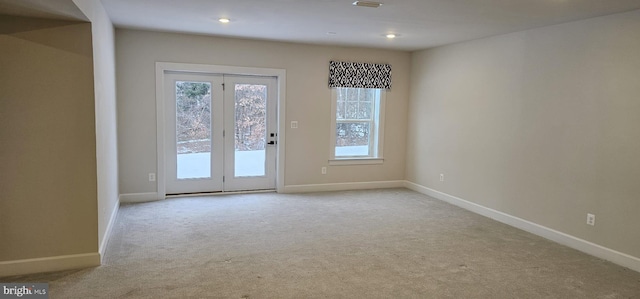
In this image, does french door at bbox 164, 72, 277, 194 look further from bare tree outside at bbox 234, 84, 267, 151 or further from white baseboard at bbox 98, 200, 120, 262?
white baseboard at bbox 98, 200, 120, 262

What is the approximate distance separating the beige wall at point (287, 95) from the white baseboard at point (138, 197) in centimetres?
6

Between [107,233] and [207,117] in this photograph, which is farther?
[207,117]

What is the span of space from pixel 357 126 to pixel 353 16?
2822 millimetres

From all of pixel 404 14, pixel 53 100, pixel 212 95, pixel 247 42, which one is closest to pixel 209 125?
pixel 212 95

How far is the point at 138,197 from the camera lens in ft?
18.2

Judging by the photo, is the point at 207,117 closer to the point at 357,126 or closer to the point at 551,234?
the point at 357,126

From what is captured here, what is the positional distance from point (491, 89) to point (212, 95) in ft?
12.6

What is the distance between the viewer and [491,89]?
5.12m

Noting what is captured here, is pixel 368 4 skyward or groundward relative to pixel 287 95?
skyward

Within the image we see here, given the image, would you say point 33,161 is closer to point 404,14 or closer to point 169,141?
point 169,141

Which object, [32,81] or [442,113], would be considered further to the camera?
[442,113]

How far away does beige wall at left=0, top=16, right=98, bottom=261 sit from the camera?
3.02m

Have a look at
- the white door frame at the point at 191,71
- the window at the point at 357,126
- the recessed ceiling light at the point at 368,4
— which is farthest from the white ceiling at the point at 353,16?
the window at the point at 357,126

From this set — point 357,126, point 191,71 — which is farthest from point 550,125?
point 191,71
